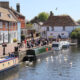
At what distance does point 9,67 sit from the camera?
38.9 metres

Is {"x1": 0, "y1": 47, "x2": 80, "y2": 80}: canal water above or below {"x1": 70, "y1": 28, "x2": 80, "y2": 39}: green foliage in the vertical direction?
below

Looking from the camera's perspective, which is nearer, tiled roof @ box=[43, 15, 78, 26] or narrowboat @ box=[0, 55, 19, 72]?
narrowboat @ box=[0, 55, 19, 72]

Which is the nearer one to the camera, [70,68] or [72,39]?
[70,68]

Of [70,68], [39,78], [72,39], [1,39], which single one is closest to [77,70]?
[70,68]

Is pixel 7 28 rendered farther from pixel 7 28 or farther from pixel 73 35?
pixel 73 35

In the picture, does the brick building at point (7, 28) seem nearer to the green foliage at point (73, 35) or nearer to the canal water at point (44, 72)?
the canal water at point (44, 72)

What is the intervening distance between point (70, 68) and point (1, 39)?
16442 mm

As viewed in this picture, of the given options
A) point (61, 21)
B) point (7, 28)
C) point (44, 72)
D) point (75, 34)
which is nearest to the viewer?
point (44, 72)

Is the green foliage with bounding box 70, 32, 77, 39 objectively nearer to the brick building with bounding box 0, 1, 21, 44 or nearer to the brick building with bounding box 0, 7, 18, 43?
the brick building with bounding box 0, 1, 21, 44

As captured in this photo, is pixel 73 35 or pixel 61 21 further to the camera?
pixel 61 21

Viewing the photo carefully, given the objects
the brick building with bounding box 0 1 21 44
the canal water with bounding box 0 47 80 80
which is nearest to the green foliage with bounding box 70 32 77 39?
the brick building with bounding box 0 1 21 44

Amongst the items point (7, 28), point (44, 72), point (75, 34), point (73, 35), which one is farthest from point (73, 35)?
point (44, 72)

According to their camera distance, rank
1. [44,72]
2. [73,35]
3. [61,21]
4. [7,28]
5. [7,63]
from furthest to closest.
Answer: [61,21] → [73,35] → [7,28] → [44,72] → [7,63]

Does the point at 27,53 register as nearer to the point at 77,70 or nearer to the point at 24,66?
the point at 24,66
